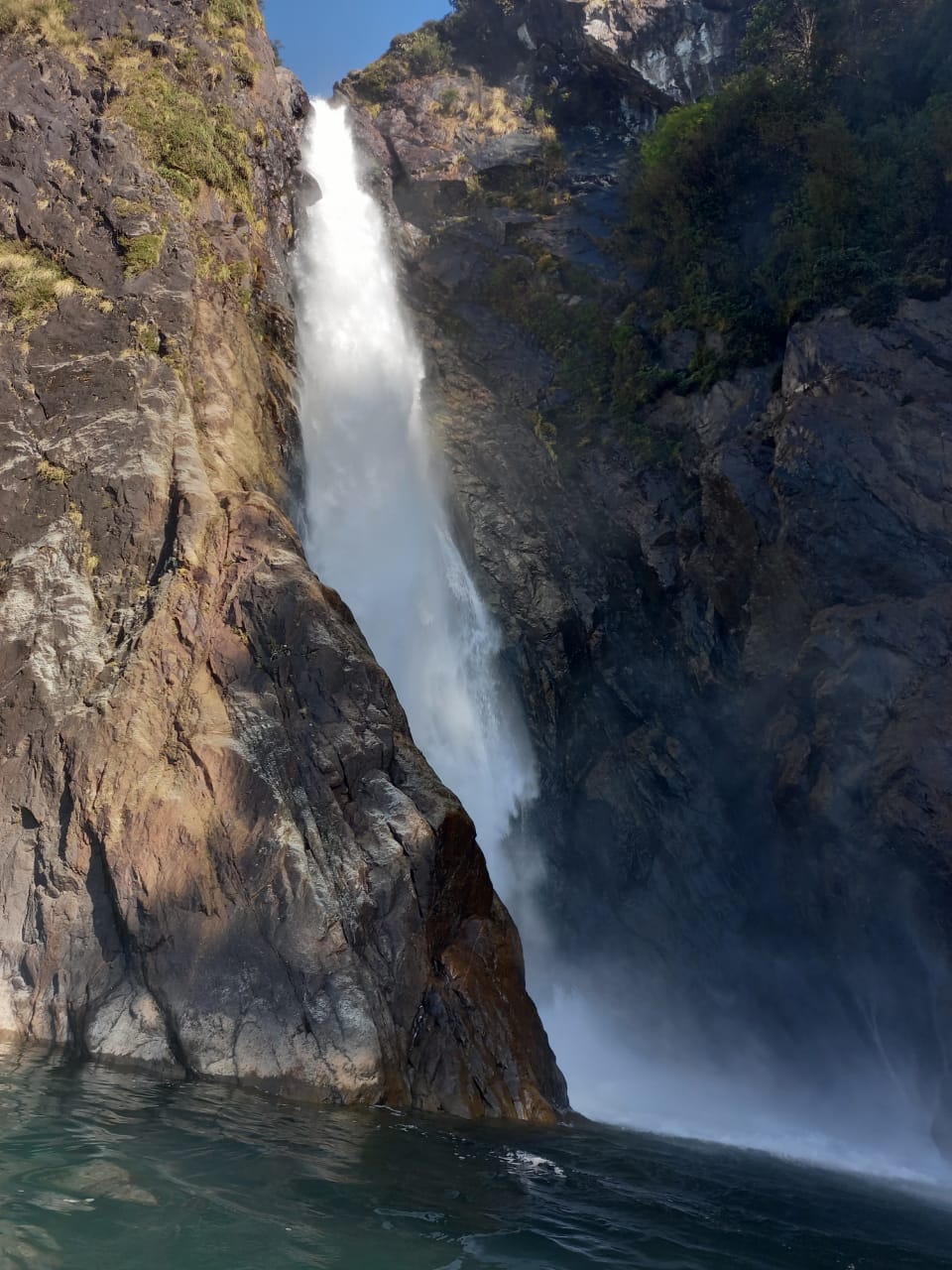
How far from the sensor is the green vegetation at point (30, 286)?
17328 millimetres

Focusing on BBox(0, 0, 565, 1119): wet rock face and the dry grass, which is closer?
BBox(0, 0, 565, 1119): wet rock face

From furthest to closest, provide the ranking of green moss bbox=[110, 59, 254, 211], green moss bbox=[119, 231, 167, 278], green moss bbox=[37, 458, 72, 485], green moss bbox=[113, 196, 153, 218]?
1. green moss bbox=[110, 59, 254, 211]
2. green moss bbox=[113, 196, 153, 218]
3. green moss bbox=[119, 231, 167, 278]
4. green moss bbox=[37, 458, 72, 485]

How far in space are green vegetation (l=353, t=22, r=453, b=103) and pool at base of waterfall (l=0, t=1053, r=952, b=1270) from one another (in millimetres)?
33030

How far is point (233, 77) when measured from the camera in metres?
22.6

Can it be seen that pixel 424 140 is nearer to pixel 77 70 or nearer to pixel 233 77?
pixel 233 77

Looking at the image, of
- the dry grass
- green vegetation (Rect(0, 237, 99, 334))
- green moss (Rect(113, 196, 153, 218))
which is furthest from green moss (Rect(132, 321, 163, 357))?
the dry grass

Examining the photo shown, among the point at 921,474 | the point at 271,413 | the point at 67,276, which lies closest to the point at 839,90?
the point at 921,474

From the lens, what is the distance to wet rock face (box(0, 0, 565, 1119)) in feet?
38.5

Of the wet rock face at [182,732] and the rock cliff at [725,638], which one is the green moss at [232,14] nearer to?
the wet rock face at [182,732]

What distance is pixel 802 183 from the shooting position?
23.0 meters

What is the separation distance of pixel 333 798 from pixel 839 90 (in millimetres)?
22115

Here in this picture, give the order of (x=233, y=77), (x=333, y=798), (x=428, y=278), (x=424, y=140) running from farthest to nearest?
(x=424, y=140) < (x=428, y=278) < (x=233, y=77) < (x=333, y=798)

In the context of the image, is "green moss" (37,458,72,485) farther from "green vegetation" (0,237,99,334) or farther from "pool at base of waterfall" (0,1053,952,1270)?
"pool at base of waterfall" (0,1053,952,1270)

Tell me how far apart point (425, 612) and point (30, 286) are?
33.6 feet
